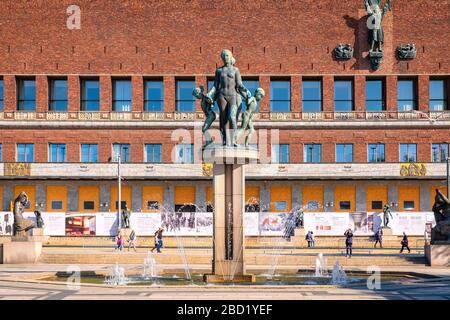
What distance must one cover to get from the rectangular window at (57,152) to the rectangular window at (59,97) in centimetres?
373

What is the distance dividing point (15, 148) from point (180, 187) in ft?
49.6

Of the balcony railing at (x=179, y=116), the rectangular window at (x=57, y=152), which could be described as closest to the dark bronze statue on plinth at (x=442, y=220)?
the balcony railing at (x=179, y=116)

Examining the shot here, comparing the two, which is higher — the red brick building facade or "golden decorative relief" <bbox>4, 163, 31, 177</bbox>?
the red brick building facade

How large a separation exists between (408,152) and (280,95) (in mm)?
12542

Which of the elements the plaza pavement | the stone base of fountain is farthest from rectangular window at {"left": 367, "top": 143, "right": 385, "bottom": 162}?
the stone base of fountain

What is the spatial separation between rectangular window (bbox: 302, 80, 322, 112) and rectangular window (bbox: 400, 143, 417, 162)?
823cm

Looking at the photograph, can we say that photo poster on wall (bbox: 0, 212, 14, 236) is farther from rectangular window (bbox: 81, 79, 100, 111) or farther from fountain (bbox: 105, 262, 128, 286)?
fountain (bbox: 105, 262, 128, 286)

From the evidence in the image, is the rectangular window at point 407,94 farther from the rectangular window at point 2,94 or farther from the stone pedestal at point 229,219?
the stone pedestal at point 229,219

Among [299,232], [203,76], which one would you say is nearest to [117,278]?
[299,232]

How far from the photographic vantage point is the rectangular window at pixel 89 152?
2522 inches

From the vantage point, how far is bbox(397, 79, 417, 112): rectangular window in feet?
214

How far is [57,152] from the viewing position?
2525 inches

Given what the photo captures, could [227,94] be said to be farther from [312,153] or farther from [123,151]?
[123,151]
